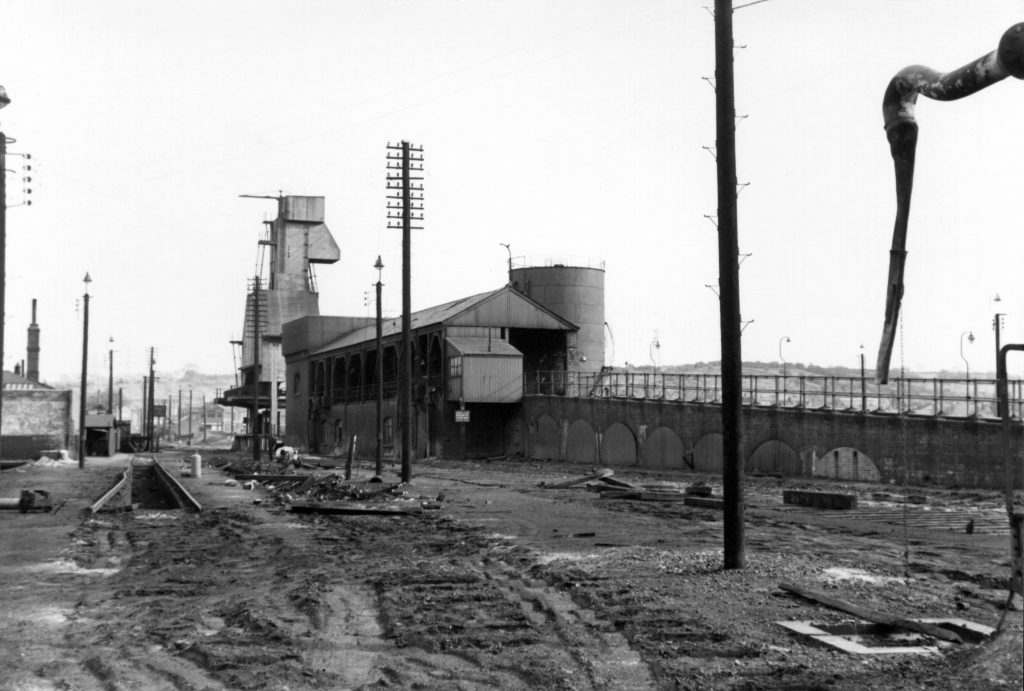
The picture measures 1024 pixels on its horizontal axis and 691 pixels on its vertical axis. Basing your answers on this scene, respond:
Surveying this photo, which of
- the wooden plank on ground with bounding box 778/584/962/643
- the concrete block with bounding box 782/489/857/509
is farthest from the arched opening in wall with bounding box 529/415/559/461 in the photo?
the wooden plank on ground with bounding box 778/584/962/643

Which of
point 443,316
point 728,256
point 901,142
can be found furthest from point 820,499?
point 443,316

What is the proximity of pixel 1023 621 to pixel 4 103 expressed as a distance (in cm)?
2161

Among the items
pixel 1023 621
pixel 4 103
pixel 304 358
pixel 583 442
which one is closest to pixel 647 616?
pixel 1023 621

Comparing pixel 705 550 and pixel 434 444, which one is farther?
pixel 434 444

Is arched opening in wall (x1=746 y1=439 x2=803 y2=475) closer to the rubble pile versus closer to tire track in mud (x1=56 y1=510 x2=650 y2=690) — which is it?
the rubble pile

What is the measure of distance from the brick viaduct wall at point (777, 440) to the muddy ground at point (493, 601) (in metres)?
9.66

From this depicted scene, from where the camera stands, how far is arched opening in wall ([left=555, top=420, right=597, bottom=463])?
142ft

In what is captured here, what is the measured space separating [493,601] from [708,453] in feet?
91.5

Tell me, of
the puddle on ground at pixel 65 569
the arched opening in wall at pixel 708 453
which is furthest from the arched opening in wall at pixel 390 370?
the puddle on ground at pixel 65 569

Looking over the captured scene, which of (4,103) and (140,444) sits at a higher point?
(4,103)

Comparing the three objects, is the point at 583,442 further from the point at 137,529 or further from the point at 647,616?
the point at 647,616

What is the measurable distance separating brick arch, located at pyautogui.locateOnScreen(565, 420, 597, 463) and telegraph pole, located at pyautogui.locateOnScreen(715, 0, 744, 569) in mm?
31885

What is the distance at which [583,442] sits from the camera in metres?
44.1

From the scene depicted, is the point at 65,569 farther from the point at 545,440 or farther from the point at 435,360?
the point at 435,360
